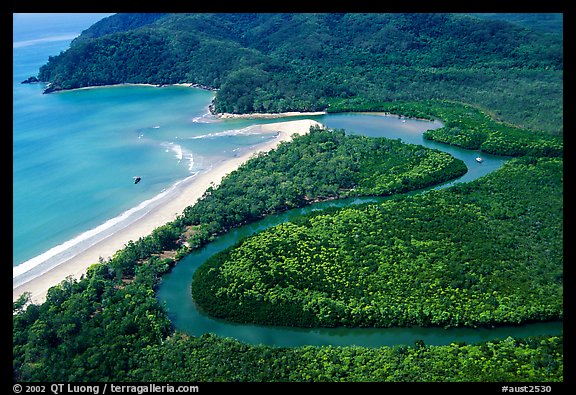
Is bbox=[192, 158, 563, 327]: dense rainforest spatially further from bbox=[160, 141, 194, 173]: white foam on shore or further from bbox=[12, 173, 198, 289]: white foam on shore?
bbox=[160, 141, 194, 173]: white foam on shore

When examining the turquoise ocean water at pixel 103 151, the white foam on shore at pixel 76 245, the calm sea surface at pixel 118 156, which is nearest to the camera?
the white foam on shore at pixel 76 245

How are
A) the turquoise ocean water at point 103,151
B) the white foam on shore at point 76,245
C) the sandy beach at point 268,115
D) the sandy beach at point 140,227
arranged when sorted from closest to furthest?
the sandy beach at point 140,227 < the white foam on shore at point 76,245 < the turquoise ocean water at point 103,151 < the sandy beach at point 268,115

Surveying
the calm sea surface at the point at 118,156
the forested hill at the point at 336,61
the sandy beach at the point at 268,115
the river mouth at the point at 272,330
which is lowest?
the river mouth at the point at 272,330

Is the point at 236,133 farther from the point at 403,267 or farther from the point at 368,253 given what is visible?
the point at 403,267

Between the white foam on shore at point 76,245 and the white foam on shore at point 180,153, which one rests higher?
the white foam on shore at point 180,153

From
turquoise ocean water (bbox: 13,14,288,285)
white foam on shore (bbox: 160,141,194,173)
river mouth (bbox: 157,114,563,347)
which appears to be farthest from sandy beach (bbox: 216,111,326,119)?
river mouth (bbox: 157,114,563,347)

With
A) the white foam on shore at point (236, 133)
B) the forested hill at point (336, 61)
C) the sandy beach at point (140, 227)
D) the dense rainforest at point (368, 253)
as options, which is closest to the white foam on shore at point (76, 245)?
the sandy beach at point (140, 227)

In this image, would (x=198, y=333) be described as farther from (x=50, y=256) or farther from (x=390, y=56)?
(x=390, y=56)

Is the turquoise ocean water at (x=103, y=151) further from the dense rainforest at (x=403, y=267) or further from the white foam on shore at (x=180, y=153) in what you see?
the dense rainforest at (x=403, y=267)

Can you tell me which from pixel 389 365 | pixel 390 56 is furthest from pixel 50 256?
pixel 390 56
